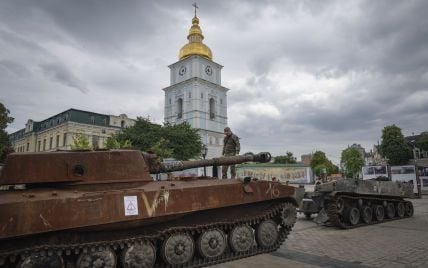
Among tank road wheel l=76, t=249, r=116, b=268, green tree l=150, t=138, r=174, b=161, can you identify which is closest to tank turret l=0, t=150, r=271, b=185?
tank road wheel l=76, t=249, r=116, b=268

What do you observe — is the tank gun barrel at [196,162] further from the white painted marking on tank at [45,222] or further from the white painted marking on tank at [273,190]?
the white painted marking on tank at [45,222]

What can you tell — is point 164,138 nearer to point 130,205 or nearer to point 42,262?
point 130,205

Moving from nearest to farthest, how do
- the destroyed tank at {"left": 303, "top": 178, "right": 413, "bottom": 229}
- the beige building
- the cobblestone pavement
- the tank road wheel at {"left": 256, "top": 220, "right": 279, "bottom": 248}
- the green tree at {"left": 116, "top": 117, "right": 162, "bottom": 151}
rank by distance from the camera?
1. the cobblestone pavement
2. the tank road wheel at {"left": 256, "top": 220, "right": 279, "bottom": 248}
3. the destroyed tank at {"left": 303, "top": 178, "right": 413, "bottom": 229}
4. the green tree at {"left": 116, "top": 117, "right": 162, "bottom": 151}
5. the beige building

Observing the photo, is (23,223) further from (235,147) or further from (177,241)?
(235,147)

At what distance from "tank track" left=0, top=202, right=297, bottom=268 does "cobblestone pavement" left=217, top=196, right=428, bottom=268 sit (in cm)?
20

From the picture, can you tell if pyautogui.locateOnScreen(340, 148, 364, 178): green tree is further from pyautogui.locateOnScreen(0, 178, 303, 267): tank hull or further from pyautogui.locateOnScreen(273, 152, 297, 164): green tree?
pyautogui.locateOnScreen(0, 178, 303, 267): tank hull

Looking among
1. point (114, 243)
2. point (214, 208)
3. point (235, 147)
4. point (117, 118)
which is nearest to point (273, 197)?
point (214, 208)

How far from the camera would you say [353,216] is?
40.5 ft

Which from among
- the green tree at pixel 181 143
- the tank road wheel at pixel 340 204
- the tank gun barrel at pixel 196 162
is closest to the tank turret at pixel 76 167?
the tank gun barrel at pixel 196 162

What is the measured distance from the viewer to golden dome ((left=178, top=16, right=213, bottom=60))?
60.2 meters

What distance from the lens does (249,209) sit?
7.78 metres

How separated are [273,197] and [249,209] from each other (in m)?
0.66

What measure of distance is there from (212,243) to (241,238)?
798mm

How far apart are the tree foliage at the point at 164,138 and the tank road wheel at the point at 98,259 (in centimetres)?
3134
